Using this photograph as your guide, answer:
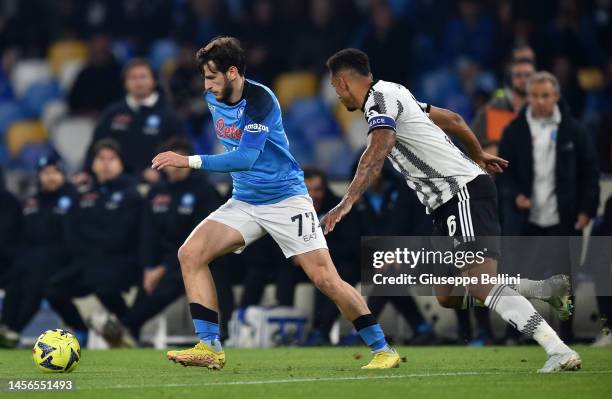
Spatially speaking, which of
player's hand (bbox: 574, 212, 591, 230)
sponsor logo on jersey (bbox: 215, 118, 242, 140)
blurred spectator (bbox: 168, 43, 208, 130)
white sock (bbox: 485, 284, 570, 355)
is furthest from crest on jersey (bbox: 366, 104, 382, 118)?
blurred spectator (bbox: 168, 43, 208, 130)

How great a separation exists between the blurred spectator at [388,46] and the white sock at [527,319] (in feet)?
26.4

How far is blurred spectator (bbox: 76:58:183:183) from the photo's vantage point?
47.3 feet

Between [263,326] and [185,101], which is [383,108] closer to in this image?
[263,326]

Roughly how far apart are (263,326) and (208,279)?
164 inches

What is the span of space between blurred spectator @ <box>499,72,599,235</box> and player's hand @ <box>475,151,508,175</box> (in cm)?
275

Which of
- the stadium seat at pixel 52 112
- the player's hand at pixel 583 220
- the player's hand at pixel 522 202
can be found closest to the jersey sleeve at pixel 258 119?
the player's hand at pixel 522 202

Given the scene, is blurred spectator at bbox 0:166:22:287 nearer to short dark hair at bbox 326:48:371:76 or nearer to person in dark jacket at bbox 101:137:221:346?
person in dark jacket at bbox 101:137:221:346

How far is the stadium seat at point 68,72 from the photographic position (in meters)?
21.0

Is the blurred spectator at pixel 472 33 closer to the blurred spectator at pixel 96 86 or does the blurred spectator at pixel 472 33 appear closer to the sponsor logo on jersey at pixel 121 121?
the blurred spectator at pixel 96 86

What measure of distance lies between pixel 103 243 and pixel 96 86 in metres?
4.49

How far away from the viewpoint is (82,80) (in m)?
18.1

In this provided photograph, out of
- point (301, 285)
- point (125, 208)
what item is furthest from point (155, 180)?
point (301, 285)

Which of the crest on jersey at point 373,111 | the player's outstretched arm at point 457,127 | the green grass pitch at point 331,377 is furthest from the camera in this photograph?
the player's outstretched arm at point 457,127

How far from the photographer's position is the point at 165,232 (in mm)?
13711
